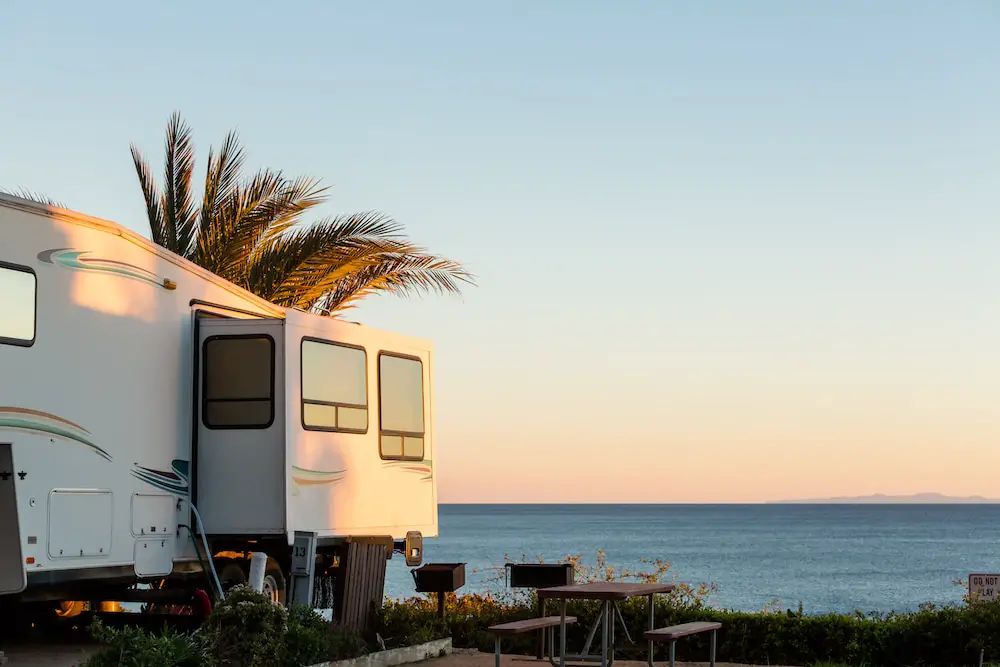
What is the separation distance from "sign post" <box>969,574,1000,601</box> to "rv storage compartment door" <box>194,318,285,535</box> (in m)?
6.43

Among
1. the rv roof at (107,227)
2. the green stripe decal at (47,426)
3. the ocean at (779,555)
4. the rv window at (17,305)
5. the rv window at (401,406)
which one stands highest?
the rv roof at (107,227)

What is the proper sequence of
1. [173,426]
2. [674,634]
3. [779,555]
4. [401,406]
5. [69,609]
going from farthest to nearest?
[779,555]
[401,406]
[69,609]
[173,426]
[674,634]

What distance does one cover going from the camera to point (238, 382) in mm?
11641

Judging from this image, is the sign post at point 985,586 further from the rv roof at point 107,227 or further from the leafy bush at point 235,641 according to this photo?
the rv roof at point 107,227

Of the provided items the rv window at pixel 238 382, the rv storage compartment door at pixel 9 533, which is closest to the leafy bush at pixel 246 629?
the rv storage compartment door at pixel 9 533

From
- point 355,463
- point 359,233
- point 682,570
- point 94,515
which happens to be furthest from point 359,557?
point 682,570


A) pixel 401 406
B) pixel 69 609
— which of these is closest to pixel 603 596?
pixel 401 406

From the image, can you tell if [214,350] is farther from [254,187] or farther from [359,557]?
[254,187]

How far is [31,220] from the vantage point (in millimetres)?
9977

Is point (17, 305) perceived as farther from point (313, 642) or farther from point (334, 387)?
point (313, 642)

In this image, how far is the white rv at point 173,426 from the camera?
9.81 meters

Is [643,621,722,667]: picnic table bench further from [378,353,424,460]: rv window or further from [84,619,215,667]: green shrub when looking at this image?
[378,353,424,460]: rv window

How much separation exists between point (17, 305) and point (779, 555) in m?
80.7

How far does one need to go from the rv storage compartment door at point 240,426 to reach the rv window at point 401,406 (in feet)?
5.37
